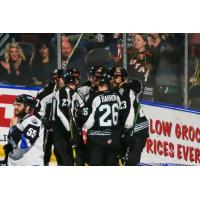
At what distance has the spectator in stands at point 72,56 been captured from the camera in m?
7.25

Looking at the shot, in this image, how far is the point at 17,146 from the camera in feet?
23.8

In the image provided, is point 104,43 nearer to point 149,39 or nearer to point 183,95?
point 149,39

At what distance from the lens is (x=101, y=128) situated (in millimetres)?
7238

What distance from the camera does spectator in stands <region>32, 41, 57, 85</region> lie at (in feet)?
23.7

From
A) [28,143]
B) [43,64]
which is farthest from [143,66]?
[28,143]

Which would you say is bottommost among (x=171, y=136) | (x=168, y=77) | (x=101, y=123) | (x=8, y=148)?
(x=8, y=148)

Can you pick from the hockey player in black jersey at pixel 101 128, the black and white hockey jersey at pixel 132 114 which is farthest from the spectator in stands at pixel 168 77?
the hockey player in black jersey at pixel 101 128

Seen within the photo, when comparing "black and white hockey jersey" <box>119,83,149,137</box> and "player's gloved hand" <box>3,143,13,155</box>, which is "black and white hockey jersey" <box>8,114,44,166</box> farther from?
"black and white hockey jersey" <box>119,83,149,137</box>

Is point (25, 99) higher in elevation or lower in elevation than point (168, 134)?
higher

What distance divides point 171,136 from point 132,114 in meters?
0.43

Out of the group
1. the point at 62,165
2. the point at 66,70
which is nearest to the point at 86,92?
the point at 66,70

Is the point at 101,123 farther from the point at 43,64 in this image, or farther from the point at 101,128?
the point at 43,64

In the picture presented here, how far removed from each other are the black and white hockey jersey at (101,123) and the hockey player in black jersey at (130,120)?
8cm

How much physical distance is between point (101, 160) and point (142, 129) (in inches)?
19.3
